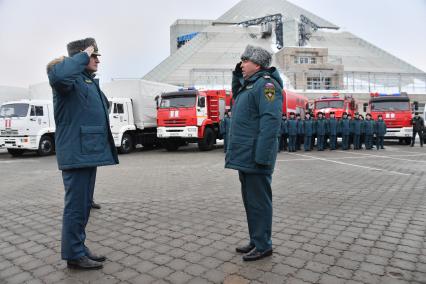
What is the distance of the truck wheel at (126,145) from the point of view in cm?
1559

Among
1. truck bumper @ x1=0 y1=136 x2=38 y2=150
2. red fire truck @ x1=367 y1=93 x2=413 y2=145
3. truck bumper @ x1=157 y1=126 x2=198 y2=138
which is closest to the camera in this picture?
truck bumper @ x1=0 y1=136 x2=38 y2=150

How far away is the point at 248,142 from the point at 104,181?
18.1 ft

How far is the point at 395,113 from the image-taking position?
18.7 meters

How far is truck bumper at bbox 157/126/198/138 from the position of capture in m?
15.5

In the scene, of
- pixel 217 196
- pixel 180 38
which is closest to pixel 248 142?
pixel 217 196

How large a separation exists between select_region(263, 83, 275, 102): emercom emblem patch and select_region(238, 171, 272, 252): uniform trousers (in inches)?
26.7

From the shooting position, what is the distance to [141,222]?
464cm

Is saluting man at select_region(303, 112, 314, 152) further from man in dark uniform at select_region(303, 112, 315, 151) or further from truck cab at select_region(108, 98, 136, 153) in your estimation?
truck cab at select_region(108, 98, 136, 153)

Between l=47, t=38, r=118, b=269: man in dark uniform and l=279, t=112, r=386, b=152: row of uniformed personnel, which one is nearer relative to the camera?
l=47, t=38, r=118, b=269: man in dark uniform

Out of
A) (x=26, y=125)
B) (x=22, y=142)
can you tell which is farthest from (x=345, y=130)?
(x=22, y=142)

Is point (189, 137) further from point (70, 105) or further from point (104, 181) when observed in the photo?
point (70, 105)

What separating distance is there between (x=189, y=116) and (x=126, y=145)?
9.74 ft

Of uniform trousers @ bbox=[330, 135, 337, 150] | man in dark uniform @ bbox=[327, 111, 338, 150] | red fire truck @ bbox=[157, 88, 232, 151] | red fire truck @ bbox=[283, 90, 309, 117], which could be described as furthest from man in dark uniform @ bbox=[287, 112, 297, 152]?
red fire truck @ bbox=[157, 88, 232, 151]

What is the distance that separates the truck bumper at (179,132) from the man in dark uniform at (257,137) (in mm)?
12003
